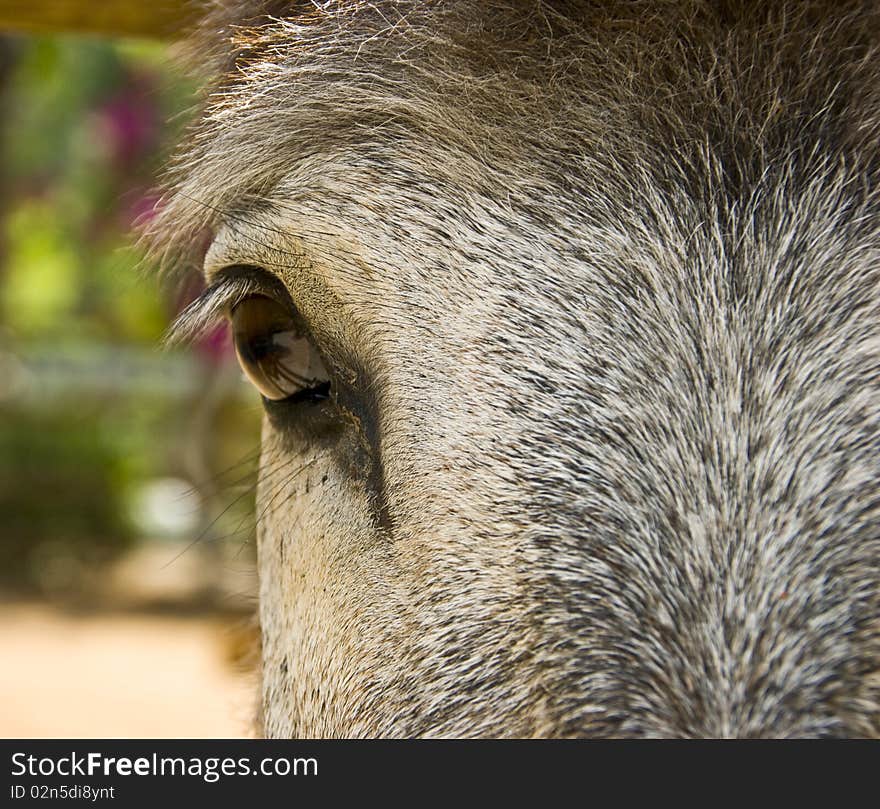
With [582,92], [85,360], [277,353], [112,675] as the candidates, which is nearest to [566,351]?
[582,92]

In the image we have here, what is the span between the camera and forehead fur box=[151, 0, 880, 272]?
1.93m

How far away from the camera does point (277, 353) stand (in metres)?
2.29

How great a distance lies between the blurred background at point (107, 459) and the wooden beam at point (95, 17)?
0.51m

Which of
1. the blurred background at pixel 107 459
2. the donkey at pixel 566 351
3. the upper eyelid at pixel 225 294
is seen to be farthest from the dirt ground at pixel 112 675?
the donkey at pixel 566 351

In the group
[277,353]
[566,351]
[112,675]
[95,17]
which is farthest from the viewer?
[112,675]

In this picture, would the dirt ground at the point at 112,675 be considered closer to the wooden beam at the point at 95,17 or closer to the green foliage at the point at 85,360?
the green foliage at the point at 85,360

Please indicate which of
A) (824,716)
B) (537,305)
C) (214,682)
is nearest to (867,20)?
(537,305)

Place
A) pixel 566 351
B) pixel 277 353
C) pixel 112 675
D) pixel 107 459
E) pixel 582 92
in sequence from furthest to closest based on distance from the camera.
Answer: pixel 107 459
pixel 112 675
pixel 277 353
pixel 582 92
pixel 566 351

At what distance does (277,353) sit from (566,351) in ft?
2.26

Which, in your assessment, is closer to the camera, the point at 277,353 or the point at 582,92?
the point at 582,92

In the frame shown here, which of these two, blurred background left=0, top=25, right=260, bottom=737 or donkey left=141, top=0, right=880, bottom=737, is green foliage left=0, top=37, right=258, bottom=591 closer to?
blurred background left=0, top=25, right=260, bottom=737

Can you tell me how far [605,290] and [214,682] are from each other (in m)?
9.27

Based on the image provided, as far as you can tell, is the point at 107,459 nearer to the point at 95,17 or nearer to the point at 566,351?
the point at 95,17

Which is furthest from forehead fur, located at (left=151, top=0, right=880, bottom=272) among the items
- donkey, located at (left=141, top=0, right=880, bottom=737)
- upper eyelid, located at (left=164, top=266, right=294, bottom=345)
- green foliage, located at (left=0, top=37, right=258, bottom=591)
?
green foliage, located at (left=0, top=37, right=258, bottom=591)
